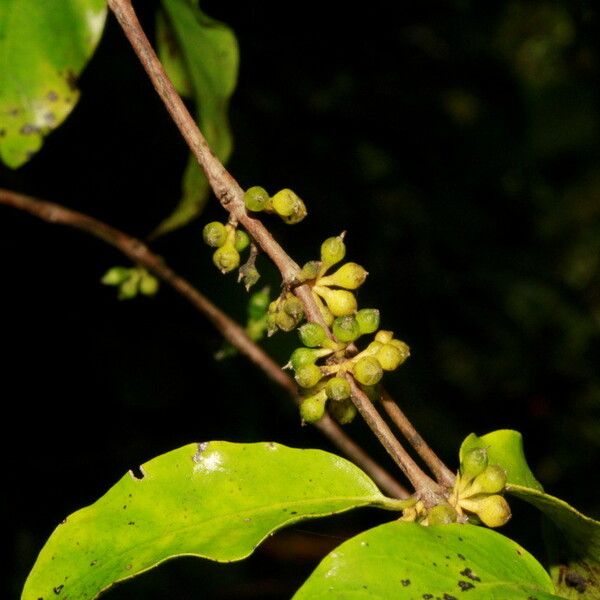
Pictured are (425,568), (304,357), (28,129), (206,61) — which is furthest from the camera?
(206,61)

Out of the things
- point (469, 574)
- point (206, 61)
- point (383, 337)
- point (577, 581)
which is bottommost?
point (577, 581)

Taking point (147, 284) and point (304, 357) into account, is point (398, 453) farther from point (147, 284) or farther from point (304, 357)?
point (147, 284)

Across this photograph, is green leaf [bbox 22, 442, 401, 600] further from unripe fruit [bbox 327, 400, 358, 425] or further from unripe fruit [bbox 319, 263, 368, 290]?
unripe fruit [bbox 319, 263, 368, 290]

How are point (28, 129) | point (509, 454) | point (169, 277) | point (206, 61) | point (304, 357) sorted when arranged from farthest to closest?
point (169, 277) → point (206, 61) → point (28, 129) → point (509, 454) → point (304, 357)

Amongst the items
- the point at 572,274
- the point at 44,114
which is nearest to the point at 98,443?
the point at 44,114

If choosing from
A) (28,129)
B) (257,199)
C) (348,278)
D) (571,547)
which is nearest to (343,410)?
(348,278)

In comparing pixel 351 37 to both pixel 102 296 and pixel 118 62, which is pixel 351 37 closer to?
pixel 118 62

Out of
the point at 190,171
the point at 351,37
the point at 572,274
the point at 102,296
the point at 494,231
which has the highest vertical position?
the point at 351,37

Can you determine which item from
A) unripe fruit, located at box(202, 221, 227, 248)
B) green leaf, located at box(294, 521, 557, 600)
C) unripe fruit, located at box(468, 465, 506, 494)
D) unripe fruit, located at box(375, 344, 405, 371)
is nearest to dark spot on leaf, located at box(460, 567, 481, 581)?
green leaf, located at box(294, 521, 557, 600)
